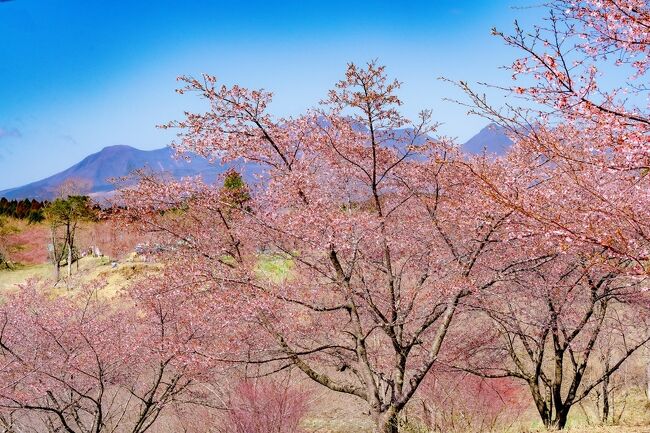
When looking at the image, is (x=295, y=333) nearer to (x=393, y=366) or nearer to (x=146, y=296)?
(x=393, y=366)

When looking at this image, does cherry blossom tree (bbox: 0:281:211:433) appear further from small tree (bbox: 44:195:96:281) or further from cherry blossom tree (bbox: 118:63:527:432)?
small tree (bbox: 44:195:96:281)

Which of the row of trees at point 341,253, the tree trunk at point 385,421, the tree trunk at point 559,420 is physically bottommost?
the tree trunk at point 559,420

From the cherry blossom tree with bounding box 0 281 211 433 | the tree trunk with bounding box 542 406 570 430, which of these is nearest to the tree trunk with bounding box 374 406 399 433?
the cherry blossom tree with bounding box 0 281 211 433

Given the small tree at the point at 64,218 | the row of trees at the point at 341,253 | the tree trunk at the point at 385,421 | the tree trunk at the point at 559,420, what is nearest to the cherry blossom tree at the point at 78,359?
the row of trees at the point at 341,253

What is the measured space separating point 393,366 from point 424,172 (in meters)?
3.30

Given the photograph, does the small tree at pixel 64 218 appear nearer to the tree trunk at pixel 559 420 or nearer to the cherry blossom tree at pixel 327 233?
the cherry blossom tree at pixel 327 233

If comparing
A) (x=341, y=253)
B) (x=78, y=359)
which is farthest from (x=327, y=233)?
(x=78, y=359)

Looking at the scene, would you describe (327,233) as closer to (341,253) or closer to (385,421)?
(341,253)

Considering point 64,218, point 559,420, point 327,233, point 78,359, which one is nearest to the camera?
point 327,233

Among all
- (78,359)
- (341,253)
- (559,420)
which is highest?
(341,253)

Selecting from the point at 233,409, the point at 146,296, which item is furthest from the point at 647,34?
the point at 233,409

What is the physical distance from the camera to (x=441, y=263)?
27.6 feet

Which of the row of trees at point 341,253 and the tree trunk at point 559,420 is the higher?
the row of trees at point 341,253

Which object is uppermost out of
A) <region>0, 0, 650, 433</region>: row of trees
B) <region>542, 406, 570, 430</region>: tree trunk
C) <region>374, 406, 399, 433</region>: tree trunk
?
<region>0, 0, 650, 433</region>: row of trees
